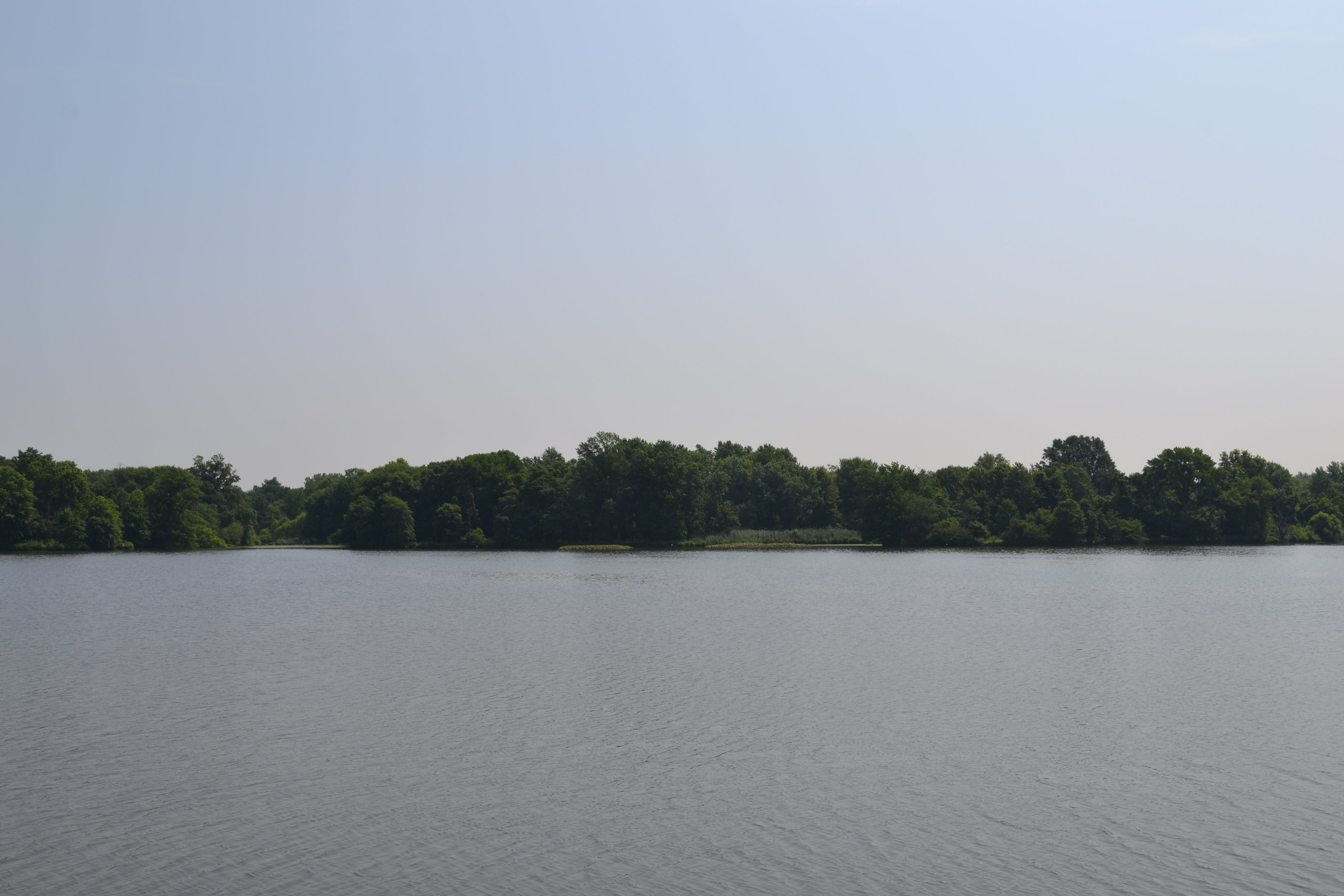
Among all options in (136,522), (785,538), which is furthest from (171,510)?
(785,538)

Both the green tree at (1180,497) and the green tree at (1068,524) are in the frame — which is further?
the green tree at (1180,497)

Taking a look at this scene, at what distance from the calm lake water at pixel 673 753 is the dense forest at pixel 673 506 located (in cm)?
6765

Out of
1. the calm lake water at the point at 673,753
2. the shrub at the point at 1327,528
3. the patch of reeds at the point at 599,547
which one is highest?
the shrub at the point at 1327,528

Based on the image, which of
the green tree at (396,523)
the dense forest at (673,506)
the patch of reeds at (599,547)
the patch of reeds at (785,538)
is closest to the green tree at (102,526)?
the dense forest at (673,506)

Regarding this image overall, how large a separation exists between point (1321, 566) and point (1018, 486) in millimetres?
44314

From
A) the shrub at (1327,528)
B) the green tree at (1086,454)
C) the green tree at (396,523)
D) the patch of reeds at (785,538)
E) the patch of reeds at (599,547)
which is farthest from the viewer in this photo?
the green tree at (1086,454)

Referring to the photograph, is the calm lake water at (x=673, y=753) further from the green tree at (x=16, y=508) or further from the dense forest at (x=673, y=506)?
the dense forest at (x=673, y=506)

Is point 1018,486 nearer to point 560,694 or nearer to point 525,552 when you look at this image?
point 525,552

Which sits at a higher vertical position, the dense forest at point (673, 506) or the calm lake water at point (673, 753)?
the dense forest at point (673, 506)

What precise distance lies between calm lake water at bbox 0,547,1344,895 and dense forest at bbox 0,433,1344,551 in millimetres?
67650

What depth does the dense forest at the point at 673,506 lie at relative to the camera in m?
104

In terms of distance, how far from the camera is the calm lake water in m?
11.4

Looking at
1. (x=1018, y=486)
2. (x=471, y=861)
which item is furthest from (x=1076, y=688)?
(x=1018, y=486)

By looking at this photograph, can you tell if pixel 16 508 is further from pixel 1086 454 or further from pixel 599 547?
pixel 1086 454
